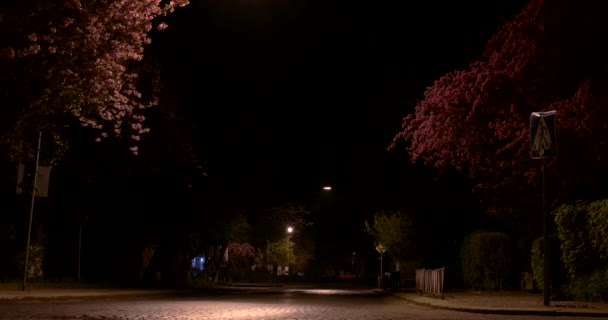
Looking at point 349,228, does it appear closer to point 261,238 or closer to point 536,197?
point 261,238

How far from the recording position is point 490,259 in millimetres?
30734

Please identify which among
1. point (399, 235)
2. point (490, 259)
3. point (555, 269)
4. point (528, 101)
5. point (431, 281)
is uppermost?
point (528, 101)

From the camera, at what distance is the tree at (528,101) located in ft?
64.3

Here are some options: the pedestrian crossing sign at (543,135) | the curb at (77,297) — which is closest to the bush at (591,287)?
the pedestrian crossing sign at (543,135)

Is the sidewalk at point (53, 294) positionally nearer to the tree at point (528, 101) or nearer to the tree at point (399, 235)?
the tree at point (528, 101)

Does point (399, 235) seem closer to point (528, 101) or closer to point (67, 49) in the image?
point (528, 101)

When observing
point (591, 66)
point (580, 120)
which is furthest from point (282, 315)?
point (591, 66)

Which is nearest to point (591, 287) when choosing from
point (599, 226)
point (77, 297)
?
point (599, 226)

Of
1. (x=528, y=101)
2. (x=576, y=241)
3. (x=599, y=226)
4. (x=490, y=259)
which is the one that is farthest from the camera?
(x=490, y=259)

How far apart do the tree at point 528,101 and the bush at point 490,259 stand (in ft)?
19.5

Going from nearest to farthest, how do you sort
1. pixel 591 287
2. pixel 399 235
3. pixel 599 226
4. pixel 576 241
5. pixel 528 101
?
1. pixel 599 226
2. pixel 591 287
3. pixel 576 241
4. pixel 528 101
5. pixel 399 235

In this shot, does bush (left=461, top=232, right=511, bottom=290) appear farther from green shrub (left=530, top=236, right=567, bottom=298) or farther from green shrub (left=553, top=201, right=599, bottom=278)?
green shrub (left=553, top=201, right=599, bottom=278)

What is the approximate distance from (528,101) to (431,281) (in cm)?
819

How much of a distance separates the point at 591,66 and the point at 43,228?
86.7ft
